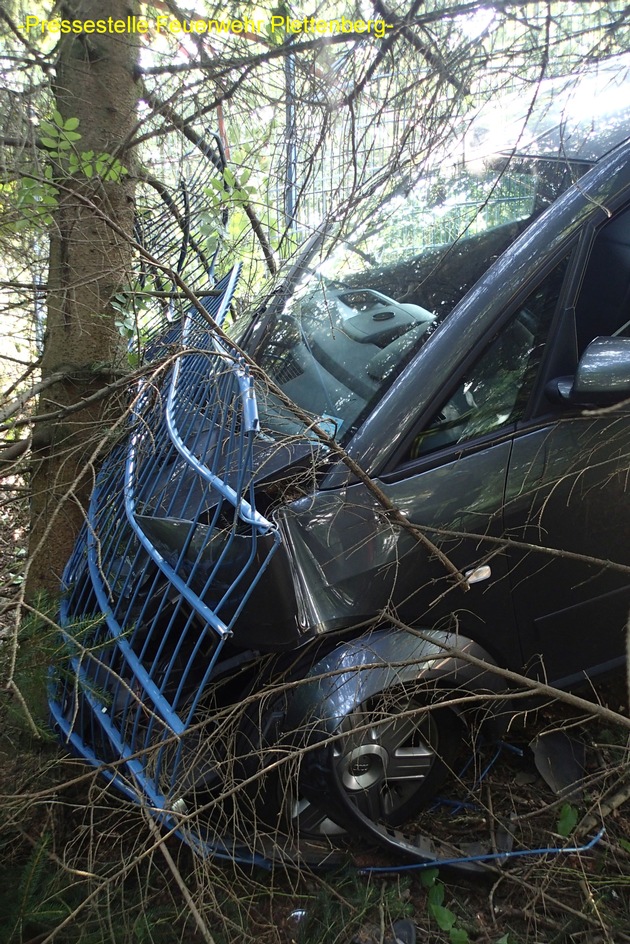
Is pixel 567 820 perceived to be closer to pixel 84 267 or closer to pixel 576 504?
pixel 576 504

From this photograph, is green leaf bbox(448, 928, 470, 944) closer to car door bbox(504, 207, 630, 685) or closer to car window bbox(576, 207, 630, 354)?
car door bbox(504, 207, 630, 685)

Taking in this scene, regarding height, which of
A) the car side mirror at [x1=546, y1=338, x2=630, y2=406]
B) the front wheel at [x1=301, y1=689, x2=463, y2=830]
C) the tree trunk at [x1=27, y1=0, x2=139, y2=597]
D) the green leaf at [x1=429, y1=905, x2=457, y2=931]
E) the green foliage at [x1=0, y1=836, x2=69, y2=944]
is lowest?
the green leaf at [x1=429, y1=905, x2=457, y2=931]

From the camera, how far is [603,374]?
1751 mm

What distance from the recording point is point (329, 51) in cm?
254

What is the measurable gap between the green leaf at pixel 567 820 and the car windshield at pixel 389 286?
1322 millimetres

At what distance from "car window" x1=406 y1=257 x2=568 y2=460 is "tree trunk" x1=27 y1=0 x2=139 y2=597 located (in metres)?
1.57

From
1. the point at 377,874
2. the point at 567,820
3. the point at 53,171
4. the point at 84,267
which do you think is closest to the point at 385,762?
the point at 377,874

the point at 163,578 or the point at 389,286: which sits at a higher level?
the point at 389,286

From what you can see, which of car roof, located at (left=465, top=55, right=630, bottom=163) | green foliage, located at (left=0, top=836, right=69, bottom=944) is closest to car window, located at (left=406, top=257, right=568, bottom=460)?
car roof, located at (left=465, top=55, right=630, bottom=163)

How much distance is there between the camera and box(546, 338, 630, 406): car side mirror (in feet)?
5.73

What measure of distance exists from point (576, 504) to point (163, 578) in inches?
50.0

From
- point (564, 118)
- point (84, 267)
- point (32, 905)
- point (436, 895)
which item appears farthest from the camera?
point (84, 267)

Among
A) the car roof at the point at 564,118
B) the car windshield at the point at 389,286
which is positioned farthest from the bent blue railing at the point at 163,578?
the car roof at the point at 564,118

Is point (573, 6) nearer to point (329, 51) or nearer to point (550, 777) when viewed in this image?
point (329, 51)
